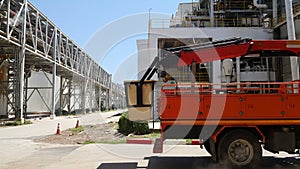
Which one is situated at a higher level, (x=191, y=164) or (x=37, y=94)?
(x=37, y=94)

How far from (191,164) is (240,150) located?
159cm

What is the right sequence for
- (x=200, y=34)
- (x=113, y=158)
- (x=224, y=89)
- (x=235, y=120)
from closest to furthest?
(x=235, y=120), (x=224, y=89), (x=113, y=158), (x=200, y=34)

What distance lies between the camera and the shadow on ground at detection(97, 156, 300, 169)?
24.6 feet

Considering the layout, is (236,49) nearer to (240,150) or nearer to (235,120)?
(235,120)

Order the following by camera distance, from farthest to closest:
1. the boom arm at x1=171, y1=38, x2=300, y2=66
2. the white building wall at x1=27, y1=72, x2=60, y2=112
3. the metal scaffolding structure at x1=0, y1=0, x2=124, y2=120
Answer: the white building wall at x1=27, y1=72, x2=60, y2=112, the metal scaffolding structure at x1=0, y1=0, x2=124, y2=120, the boom arm at x1=171, y1=38, x2=300, y2=66

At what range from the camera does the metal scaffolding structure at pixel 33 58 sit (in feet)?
76.8

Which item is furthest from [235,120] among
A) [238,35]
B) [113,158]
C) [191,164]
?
[238,35]

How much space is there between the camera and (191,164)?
792cm

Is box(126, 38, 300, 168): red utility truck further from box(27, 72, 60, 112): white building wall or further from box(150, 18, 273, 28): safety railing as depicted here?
box(27, 72, 60, 112): white building wall

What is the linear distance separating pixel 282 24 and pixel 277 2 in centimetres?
628

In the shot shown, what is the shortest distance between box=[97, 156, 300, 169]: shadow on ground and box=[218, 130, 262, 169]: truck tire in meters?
0.38

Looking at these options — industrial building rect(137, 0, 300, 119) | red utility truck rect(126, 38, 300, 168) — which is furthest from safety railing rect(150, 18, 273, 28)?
red utility truck rect(126, 38, 300, 168)

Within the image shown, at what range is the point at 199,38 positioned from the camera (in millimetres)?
25953

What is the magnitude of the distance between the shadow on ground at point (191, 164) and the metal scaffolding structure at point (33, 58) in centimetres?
1692
